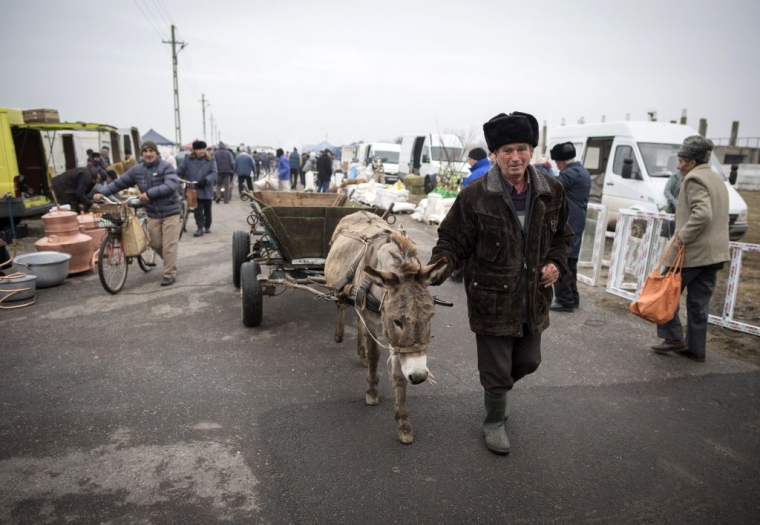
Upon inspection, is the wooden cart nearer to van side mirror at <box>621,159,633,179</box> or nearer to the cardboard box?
van side mirror at <box>621,159,633,179</box>

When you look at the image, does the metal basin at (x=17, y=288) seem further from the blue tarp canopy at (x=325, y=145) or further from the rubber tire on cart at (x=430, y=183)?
the blue tarp canopy at (x=325, y=145)

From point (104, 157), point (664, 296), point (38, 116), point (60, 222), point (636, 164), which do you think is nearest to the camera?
point (664, 296)

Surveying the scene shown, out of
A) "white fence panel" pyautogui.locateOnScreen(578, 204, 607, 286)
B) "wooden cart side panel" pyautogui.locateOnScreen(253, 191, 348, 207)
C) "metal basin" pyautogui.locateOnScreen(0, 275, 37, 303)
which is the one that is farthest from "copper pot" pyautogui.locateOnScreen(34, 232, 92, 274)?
"white fence panel" pyautogui.locateOnScreen(578, 204, 607, 286)

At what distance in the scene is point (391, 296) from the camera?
2836mm

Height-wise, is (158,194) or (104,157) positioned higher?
(104,157)

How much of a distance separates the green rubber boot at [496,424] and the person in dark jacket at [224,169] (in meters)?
12.3

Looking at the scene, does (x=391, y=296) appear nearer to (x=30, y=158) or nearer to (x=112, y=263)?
(x=112, y=263)

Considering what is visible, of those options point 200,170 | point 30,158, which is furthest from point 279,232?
point 30,158

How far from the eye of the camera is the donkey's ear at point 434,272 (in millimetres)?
2818

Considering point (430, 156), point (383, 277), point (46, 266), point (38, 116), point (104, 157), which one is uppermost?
point (38, 116)

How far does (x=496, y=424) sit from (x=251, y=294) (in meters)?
3.03

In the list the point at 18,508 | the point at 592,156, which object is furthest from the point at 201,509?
the point at 592,156

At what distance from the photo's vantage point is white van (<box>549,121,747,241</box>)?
9.33 metres

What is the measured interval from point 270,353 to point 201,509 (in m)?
2.14
